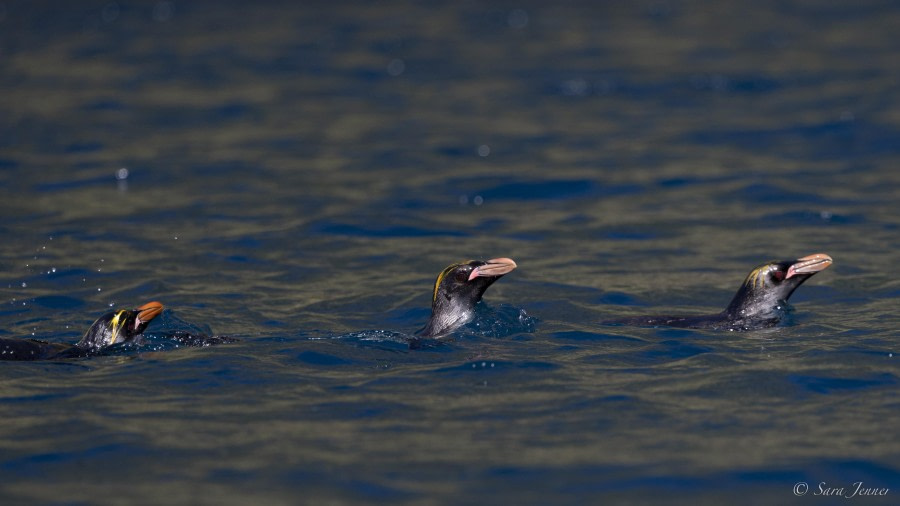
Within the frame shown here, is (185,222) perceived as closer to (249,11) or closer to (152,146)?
(152,146)

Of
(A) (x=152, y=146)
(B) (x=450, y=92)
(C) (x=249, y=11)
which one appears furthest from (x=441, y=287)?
(C) (x=249, y=11)

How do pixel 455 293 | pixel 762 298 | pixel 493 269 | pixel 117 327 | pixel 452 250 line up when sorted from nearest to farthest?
pixel 117 327
pixel 493 269
pixel 455 293
pixel 762 298
pixel 452 250

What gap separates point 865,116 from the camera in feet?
74.4

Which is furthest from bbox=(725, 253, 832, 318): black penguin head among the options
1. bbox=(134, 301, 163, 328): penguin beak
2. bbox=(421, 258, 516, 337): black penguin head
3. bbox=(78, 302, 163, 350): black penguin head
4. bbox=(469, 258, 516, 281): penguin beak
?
bbox=(78, 302, 163, 350): black penguin head

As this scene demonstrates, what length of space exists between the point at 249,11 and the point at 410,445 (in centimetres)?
3061

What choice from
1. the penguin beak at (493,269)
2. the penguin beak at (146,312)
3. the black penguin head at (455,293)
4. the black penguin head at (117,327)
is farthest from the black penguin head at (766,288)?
the black penguin head at (117,327)

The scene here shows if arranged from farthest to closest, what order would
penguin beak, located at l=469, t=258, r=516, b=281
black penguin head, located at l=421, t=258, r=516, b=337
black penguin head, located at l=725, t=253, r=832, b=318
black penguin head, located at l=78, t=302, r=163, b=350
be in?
black penguin head, located at l=725, t=253, r=832, b=318 → black penguin head, located at l=421, t=258, r=516, b=337 → penguin beak, located at l=469, t=258, r=516, b=281 → black penguin head, located at l=78, t=302, r=163, b=350

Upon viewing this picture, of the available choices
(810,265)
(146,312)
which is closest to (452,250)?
(810,265)

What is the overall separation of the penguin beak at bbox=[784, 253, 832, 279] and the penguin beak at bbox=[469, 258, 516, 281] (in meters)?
2.78

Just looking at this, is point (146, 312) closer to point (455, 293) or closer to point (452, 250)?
point (455, 293)

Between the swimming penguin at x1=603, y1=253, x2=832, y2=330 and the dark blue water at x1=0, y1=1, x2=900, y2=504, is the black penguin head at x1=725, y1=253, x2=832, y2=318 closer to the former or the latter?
the swimming penguin at x1=603, y1=253, x2=832, y2=330

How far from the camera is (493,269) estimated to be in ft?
37.2

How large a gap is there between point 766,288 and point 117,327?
246 inches

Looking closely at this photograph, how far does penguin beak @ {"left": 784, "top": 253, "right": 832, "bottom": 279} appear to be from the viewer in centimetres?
1148
